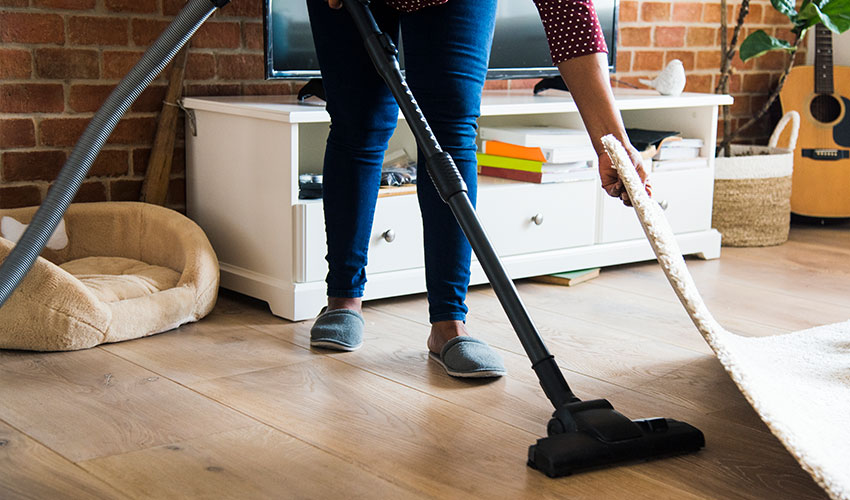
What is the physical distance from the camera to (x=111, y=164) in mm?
2234

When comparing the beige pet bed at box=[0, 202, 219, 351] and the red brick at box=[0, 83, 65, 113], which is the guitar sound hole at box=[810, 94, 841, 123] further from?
the red brick at box=[0, 83, 65, 113]

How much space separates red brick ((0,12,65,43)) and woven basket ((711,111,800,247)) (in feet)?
6.01

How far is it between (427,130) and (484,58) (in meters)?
0.40

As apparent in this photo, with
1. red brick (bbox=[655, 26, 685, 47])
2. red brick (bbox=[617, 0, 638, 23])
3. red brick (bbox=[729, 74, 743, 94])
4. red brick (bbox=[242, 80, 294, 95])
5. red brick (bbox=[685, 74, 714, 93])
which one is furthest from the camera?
red brick (bbox=[729, 74, 743, 94])

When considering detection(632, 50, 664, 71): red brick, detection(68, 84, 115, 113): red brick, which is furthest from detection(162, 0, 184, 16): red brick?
detection(632, 50, 664, 71): red brick

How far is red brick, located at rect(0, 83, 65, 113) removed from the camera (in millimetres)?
2072

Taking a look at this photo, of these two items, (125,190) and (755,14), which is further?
(755,14)

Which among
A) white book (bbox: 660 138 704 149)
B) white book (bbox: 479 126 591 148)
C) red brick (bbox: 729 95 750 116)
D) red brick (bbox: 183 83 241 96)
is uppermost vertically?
red brick (bbox: 183 83 241 96)

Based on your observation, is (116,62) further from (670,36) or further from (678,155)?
(670,36)

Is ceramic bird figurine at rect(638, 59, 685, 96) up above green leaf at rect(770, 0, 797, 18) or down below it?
below

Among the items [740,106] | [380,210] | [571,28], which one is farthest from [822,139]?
[571,28]

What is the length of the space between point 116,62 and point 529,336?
140 centimetres

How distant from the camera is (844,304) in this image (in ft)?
7.29

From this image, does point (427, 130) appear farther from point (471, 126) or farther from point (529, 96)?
point (529, 96)
